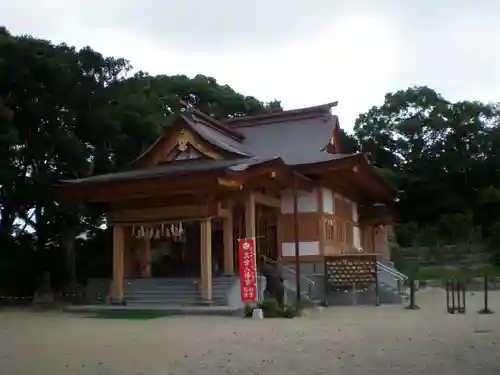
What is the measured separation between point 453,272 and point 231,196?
1721 centimetres

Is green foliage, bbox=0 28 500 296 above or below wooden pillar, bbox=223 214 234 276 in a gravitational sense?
above

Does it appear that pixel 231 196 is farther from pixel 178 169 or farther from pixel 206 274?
pixel 206 274

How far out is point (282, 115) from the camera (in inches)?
949

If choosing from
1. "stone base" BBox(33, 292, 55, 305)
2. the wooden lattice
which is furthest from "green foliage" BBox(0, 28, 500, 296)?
the wooden lattice

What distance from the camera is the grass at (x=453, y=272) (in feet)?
90.5

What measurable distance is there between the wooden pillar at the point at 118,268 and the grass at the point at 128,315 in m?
1.17

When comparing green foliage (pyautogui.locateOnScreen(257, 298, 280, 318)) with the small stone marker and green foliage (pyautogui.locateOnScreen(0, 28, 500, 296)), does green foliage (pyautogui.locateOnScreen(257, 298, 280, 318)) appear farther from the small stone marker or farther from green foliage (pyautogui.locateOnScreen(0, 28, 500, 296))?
green foliage (pyautogui.locateOnScreen(0, 28, 500, 296))

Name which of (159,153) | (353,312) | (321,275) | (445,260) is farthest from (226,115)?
(353,312)

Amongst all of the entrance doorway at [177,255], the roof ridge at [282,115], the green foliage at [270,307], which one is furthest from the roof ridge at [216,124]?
the green foliage at [270,307]

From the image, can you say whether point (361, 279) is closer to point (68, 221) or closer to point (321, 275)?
point (321, 275)

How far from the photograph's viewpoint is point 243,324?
12188mm

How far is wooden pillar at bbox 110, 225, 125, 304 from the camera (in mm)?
17109

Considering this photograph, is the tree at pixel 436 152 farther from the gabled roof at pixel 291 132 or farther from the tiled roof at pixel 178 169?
the tiled roof at pixel 178 169

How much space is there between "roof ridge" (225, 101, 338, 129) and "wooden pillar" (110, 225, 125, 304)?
29.8 ft
